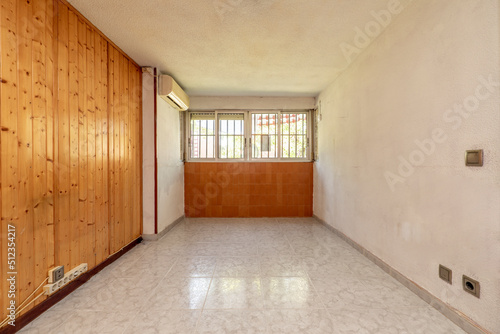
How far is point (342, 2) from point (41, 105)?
2.46 metres

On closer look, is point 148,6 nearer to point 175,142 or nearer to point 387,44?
point 387,44

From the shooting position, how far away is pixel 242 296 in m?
1.92

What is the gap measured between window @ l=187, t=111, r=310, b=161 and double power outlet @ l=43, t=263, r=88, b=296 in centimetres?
316

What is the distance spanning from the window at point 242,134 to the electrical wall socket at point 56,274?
325 centimetres

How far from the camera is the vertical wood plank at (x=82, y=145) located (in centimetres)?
210

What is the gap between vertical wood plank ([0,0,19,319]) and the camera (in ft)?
4.67

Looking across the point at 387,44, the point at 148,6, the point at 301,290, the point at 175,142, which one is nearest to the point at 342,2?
the point at 387,44

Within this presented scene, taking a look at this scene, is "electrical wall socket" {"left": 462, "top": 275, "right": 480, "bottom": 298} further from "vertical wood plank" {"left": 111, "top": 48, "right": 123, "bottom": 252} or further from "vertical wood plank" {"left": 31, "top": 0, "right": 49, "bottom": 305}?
"vertical wood plank" {"left": 111, "top": 48, "right": 123, "bottom": 252}

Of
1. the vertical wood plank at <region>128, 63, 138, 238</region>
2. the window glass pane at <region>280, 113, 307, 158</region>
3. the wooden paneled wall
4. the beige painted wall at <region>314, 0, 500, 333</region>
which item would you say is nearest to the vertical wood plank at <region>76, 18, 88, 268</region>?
the wooden paneled wall

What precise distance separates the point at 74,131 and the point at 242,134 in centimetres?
323

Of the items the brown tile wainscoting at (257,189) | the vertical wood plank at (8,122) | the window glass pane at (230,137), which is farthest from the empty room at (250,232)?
the window glass pane at (230,137)

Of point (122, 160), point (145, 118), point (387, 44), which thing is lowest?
point (122, 160)

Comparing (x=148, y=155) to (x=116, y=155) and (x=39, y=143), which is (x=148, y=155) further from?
(x=39, y=143)

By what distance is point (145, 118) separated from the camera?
3402mm
